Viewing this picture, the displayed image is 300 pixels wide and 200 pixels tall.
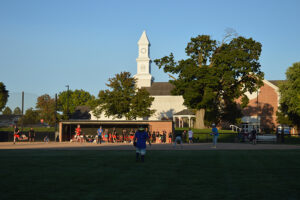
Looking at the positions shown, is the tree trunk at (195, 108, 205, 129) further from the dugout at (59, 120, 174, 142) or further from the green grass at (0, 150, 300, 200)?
the green grass at (0, 150, 300, 200)

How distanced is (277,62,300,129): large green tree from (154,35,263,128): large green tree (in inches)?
224

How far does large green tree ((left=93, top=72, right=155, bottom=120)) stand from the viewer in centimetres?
5775

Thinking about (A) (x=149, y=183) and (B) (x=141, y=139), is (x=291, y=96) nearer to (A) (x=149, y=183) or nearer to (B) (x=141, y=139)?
(B) (x=141, y=139)

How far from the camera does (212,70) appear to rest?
156ft

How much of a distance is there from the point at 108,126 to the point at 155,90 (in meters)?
44.4

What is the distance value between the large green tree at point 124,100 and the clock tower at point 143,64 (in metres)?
31.1

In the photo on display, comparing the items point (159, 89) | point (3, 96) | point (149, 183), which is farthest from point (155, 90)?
point (149, 183)

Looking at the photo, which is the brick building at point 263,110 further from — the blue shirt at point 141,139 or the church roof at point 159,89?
the blue shirt at point 141,139

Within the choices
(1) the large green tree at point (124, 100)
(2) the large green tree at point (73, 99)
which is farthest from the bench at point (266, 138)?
(2) the large green tree at point (73, 99)

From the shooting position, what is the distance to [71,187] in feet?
29.5

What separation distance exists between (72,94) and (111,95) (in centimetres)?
6370

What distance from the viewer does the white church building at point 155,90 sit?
82000mm

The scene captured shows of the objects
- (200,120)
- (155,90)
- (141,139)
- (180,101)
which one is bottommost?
(141,139)

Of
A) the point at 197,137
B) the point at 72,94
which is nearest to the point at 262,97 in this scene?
the point at 197,137
